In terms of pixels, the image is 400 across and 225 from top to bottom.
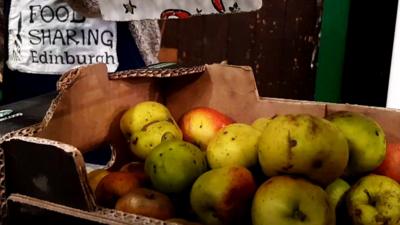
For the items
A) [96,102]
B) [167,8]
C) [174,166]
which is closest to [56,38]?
[167,8]

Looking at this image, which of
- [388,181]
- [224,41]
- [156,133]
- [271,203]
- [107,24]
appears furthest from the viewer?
[224,41]

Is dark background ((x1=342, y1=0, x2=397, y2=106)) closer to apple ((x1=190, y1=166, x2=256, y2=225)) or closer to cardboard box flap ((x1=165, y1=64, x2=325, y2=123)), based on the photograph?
cardboard box flap ((x1=165, y1=64, x2=325, y2=123))

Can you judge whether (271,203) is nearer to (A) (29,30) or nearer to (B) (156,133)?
(B) (156,133)

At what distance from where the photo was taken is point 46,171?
803 millimetres

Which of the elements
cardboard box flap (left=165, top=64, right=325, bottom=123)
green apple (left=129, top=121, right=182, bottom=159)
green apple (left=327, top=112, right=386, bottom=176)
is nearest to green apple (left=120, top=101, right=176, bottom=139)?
green apple (left=129, top=121, right=182, bottom=159)

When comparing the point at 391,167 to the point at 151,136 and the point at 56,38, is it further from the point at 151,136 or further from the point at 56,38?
the point at 56,38

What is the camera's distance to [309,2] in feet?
8.60

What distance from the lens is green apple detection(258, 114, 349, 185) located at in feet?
2.64

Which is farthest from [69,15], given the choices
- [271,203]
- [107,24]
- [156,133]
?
[271,203]

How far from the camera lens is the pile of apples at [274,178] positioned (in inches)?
31.0

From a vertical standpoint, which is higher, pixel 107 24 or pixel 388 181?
pixel 107 24

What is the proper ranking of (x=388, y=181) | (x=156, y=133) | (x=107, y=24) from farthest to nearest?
1. (x=107, y=24)
2. (x=156, y=133)
3. (x=388, y=181)

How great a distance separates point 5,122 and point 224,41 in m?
2.03

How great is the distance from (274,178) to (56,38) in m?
1.17
